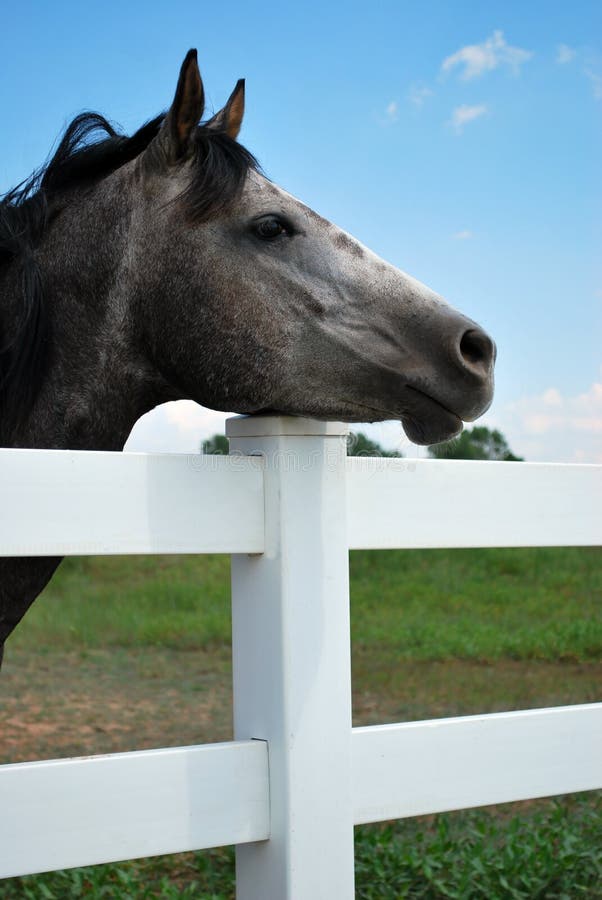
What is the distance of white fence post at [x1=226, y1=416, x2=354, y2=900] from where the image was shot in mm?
1523

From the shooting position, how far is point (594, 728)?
6.55ft

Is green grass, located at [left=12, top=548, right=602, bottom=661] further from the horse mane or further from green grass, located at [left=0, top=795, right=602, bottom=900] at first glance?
the horse mane

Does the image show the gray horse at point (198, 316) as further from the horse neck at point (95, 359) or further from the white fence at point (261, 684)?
the white fence at point (261, 684)

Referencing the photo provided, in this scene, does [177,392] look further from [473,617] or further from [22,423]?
[473,617]

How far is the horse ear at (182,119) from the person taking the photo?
181 centimetres

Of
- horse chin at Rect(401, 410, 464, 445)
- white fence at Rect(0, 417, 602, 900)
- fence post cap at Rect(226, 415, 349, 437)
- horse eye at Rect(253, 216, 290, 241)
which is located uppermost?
horse eye at Rect(253, 216, 290, 241)

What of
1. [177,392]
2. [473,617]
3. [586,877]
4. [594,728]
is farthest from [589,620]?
[177,392]

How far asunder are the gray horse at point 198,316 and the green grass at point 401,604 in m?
5.38

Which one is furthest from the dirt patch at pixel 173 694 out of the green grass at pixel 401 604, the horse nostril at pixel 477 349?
the horse nostril at pixel 477 349

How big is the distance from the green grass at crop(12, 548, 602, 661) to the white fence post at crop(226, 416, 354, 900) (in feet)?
17.9

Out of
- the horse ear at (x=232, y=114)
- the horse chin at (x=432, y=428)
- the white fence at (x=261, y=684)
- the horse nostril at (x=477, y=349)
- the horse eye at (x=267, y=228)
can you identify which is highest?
the horse ear at (x=232, y=114)

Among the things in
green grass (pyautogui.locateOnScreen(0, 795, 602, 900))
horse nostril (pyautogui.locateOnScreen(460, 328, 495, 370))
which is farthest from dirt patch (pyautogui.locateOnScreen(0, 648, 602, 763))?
horse nostril (pyautogui.locateOnScreen(460, 328, 495, 370))

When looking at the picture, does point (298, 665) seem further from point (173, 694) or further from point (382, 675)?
point (382, 675)

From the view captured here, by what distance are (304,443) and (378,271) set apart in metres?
0.46
